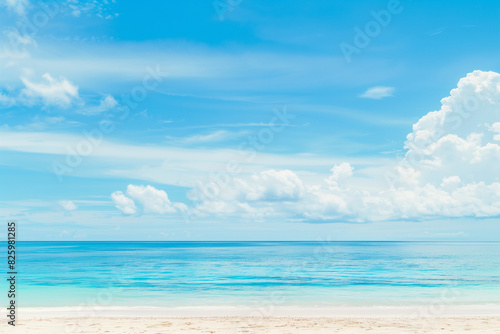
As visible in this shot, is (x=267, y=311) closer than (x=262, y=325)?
No

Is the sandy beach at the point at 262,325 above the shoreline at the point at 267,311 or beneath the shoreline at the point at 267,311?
above

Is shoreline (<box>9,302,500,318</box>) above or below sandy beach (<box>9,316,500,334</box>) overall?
below

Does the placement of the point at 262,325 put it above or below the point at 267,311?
above

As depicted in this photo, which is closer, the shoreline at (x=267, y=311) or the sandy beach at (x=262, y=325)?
the sandy beach at (x=262, y=325)

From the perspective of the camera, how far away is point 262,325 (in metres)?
19.2

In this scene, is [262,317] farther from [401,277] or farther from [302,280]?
[401,277]

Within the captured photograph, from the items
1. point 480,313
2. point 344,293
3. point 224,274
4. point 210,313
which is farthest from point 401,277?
point 210,313

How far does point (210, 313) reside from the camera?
23828 mm

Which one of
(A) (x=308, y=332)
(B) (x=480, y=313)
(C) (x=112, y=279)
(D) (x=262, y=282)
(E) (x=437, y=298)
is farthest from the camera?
(C) (x=112, y=279)

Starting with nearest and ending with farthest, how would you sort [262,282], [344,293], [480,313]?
[480,313], [344,293], [262,282]

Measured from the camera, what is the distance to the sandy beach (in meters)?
17.8

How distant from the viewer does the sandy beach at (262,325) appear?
1778 centimetres

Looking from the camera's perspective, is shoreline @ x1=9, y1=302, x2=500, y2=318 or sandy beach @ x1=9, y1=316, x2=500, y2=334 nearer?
sandy beach @ x1=9, y1=316, x2=500, y2=334

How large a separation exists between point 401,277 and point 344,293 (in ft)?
46.1
